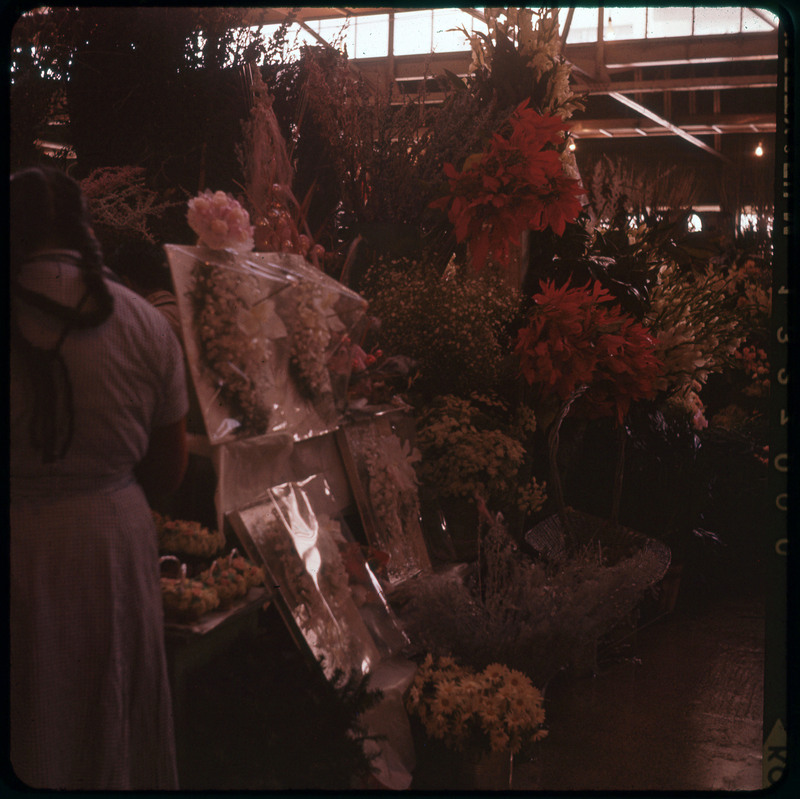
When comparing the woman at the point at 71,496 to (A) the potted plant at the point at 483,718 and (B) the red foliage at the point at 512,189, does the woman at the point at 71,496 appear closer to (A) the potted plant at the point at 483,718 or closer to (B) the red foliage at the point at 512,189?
(A) the potted plant at the point at 483,718

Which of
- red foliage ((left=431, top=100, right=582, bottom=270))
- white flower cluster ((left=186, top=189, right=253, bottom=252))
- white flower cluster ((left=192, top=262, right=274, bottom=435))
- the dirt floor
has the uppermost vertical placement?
red foliage ((left=431, top=100, right=582, bottom=270))

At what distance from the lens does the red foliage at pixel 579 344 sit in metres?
2.06

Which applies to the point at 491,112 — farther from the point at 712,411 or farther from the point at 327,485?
the point at 712,411

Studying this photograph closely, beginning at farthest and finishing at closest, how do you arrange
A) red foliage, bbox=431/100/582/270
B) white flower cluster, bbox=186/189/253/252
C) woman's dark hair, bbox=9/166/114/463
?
red foliage, bbox=431/100/582/270
white flower cluster, bbox=186/189/253/252
woman's dark hair, bbox=9/166/114/463

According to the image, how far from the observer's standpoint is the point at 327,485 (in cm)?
186

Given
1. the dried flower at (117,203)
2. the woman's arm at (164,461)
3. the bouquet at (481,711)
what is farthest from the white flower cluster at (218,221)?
the bouquet at (481,711)

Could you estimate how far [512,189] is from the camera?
6.50 ft

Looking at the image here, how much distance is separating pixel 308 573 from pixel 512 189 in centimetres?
109

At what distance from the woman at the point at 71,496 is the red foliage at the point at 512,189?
0.99 m

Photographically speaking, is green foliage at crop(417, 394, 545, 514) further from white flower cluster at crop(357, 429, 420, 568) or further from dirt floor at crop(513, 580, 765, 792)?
dirt floor at crop(513, 580, 765, 792)

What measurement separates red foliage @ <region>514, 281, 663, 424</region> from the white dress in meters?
1.10

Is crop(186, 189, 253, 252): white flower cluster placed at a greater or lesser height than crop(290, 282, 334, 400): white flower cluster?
greater

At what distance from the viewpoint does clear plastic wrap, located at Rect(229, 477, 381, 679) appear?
156 cm

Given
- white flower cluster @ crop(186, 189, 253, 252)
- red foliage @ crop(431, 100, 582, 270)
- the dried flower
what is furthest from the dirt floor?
the dried flower
